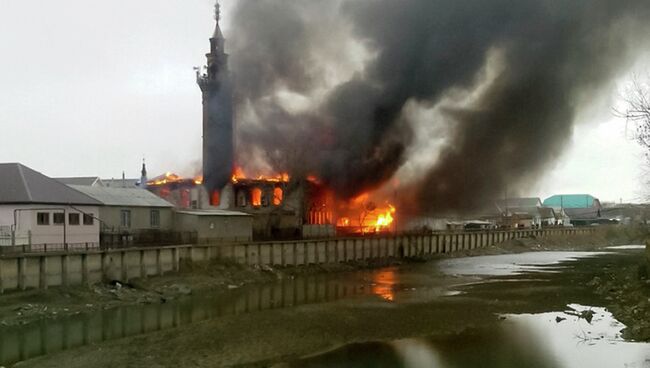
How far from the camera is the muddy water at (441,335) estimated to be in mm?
24094

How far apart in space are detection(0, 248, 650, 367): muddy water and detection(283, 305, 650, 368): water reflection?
0.12ft

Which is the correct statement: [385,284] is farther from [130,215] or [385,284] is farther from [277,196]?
[277,196]

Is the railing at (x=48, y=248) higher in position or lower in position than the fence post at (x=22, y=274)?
higher

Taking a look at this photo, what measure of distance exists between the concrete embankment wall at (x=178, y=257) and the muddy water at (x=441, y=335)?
4749 millimetres

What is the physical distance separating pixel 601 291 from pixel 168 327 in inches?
1151

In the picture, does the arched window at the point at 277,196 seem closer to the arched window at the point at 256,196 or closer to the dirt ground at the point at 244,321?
the arched window at the point at 256,196

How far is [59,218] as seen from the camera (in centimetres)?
4434

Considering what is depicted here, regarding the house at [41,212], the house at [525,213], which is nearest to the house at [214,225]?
the house at [41,212]

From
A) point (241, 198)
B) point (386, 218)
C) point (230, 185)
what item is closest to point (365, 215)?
point (386, 218)

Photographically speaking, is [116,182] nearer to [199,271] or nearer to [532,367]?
[199,271]

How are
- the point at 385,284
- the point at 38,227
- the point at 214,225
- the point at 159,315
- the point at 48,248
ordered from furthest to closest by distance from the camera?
the point at 214,225, the point at 385,284, the point at 38,227, the point at 48,248, the point at 159,315

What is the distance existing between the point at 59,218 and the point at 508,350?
3258 centimetres

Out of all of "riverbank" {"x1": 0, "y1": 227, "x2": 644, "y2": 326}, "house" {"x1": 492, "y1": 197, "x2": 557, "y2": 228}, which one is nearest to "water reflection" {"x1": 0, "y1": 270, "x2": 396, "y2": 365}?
"riverbank" {"x1": 0, "y1": 227, "x2": 644, "y2": 326}

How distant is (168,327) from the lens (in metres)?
31.5
